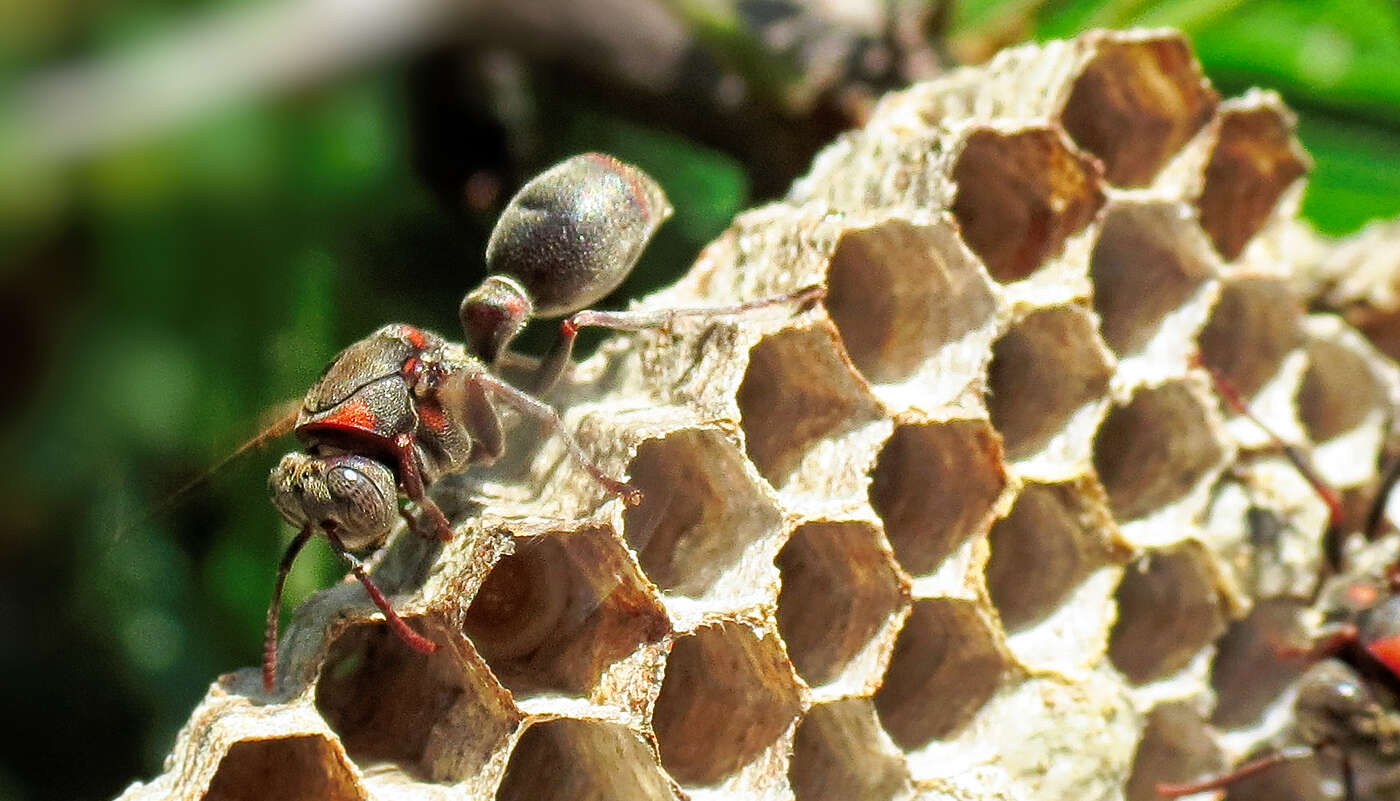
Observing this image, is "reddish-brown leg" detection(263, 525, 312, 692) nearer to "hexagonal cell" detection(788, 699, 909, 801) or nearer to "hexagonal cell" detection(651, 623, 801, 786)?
"hexagonal cell" detection(651, 623, 801, 786)

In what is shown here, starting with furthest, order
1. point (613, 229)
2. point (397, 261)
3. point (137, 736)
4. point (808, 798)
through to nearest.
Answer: point (397, 261)
point (137, 736)
point (613, 229)
point (808, 798)

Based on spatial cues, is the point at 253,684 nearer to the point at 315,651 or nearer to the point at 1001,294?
the point at 315,651

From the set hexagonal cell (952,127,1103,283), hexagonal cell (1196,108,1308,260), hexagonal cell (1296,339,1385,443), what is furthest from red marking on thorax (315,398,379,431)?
hexagonal cell (1296,339,1385,443)

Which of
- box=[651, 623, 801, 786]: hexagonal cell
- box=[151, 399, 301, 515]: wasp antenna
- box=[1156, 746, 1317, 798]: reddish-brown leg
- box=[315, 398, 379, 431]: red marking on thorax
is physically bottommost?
box=[1156, 746, 1317, 798]: reddish-brown leg

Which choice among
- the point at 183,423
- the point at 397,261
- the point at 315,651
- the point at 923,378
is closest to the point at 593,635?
the point at 315,651

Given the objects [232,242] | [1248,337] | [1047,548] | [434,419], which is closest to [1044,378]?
[1047,548]

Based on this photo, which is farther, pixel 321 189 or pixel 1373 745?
pixel 321 189

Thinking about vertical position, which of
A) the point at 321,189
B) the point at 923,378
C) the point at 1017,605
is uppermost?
the point at 321,189

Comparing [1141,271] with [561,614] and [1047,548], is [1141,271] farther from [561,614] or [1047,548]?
[561,614]

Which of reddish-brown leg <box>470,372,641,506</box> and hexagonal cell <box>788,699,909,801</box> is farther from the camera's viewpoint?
hexagonal cell <box>788,699,909,801</box>
